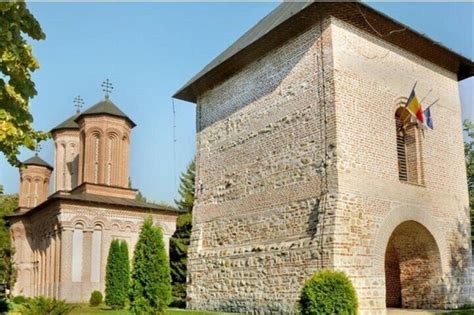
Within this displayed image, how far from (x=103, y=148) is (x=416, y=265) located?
1799cm

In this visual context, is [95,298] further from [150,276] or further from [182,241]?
[150,276]

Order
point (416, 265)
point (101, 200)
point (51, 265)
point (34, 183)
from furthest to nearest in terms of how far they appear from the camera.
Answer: point (34, 183)
point (101, 200)
point (51, 265)
point (416, 265)

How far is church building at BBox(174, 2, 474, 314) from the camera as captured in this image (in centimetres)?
1221

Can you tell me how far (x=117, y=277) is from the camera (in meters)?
19.4

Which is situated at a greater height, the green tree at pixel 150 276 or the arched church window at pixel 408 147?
the arched church window at pixel 408 147

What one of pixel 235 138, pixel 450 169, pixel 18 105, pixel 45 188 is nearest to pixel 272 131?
pixel 235 138

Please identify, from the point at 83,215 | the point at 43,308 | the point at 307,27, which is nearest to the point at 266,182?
the point at 307,27

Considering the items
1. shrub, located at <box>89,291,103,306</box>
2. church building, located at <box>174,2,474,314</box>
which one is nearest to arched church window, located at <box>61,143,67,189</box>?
shrub, located at <box>89,291,103,306</box>

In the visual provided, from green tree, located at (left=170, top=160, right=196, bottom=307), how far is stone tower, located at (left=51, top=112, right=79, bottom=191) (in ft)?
22.9

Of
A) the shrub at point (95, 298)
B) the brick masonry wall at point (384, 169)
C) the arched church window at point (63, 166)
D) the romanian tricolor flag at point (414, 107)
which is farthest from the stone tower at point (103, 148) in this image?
the romanian tricolor flag at point (414, 107)

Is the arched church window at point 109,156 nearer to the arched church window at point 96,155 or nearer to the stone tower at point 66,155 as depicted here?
the arched church window at point 96,155

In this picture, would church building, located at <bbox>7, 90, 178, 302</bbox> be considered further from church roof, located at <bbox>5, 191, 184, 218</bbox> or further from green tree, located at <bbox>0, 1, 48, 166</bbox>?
green tree, located at <bbox>0, 1, 48, 166</bbox>

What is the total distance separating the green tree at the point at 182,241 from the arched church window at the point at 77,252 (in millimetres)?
5452

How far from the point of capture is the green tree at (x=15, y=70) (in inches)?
224
